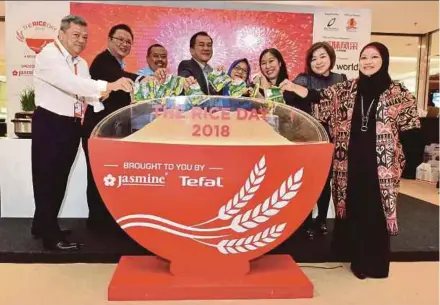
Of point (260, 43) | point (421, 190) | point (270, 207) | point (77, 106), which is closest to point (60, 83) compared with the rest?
point (77, 106)

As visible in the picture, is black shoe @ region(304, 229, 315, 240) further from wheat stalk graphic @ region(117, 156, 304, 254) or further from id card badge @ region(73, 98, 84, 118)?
id card badge @ region(73, 98, 84, 118)

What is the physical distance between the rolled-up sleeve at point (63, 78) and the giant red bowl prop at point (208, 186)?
349 mm

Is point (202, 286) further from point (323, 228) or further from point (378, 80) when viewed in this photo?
point (378, 80)

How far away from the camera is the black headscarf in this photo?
252 centimetres

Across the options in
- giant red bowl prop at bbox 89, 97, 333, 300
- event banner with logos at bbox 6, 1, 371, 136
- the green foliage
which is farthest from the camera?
event banner with logos at bbox 6, 1, 371, 136

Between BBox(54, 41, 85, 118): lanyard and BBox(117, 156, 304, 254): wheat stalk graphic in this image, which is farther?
BBox(54, 41, 85, 118): lanyard

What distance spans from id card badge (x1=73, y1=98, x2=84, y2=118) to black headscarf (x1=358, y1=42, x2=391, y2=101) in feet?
5.65

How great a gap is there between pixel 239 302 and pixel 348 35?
119 inches

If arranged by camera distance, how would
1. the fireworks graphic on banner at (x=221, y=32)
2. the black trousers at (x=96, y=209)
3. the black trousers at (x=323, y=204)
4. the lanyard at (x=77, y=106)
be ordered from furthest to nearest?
the fireworks graphic on banner at (x=221, y=32) < the black trousers at (x=96, y=209) < the black trousers at (x=323, y=204) < the lanyard at (x=77, y=106)

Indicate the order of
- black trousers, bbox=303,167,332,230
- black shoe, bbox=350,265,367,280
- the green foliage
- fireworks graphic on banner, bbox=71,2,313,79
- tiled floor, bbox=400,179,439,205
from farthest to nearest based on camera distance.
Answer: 1. tiled floor, bbox=400,179,439,205
2. fireworks graphic on banner, bbox=71,2,313,79
3. the green foliage
4. black trousers, bbox=303,167,332,230
5. black shoe, bbox=350,265,367,280

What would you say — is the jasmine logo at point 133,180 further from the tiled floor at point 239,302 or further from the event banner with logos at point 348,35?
the event banner with logos at point 348,35

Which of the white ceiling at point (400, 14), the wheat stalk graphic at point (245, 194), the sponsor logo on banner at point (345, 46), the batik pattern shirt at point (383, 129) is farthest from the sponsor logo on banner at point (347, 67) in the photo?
Answer: the wheat stalk graphic at point (245, 194)

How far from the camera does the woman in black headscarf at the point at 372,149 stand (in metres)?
2.54

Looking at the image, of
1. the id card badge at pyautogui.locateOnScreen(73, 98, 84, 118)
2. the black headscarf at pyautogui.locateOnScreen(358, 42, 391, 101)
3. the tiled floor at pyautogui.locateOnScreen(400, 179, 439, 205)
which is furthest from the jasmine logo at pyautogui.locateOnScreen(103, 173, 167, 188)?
the tiled floor at pyautogui.locateOnScreen(400, 179, 439, 205)
